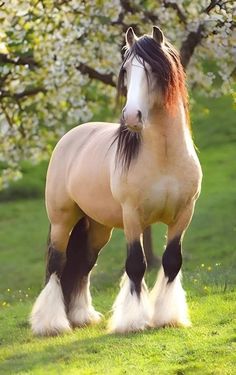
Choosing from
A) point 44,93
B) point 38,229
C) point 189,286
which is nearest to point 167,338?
point 189,286

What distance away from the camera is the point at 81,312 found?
11203 millimetres

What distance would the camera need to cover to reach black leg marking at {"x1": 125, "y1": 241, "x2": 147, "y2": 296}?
979 centimetres

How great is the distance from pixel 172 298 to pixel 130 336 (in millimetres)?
710

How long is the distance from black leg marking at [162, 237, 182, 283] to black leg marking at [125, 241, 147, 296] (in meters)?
0.29

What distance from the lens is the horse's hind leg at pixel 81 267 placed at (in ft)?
36.8

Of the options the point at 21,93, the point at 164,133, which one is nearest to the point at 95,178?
the point at 164,133

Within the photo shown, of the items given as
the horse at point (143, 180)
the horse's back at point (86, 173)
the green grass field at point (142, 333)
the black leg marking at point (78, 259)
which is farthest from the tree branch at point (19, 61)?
the horse at point (143, 180)

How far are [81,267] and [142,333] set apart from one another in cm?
203

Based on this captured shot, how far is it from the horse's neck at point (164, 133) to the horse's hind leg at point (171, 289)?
2.11 ft

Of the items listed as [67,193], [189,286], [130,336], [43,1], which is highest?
[43,1]

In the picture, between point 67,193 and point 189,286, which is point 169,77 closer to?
point 67,193

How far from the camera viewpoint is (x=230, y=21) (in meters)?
14.4

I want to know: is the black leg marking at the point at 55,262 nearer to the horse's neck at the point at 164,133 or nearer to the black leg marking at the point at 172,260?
the black leg marking at the point at 172,260

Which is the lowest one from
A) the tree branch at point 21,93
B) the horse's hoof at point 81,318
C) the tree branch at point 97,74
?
the horse's hoof at point 81,318
